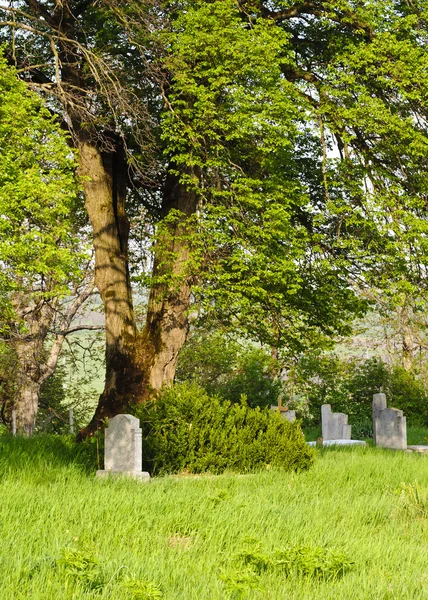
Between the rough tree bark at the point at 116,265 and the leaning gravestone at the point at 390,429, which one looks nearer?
the rough tree bark at the point at 116,265

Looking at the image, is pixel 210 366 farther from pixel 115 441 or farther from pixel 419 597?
pixel 419 597

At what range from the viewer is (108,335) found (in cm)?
1519

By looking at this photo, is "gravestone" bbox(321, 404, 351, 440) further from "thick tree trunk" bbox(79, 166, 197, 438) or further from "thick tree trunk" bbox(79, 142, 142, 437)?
"thick tree trunk" bbox(79, 142, 142, 437)

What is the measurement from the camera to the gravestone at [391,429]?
55.4 feet

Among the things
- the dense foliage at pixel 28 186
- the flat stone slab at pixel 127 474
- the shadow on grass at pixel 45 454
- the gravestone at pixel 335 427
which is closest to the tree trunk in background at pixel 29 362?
the gravestone at pixel 335 427

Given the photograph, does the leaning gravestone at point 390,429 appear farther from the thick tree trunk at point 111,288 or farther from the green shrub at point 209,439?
the thick tree trunk at point 111,288

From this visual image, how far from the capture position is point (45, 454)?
1186cm

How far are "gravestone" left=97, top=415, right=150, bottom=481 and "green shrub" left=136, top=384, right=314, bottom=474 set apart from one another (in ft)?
1.66

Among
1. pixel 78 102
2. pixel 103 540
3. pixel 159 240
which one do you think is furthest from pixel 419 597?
pixel 78 102

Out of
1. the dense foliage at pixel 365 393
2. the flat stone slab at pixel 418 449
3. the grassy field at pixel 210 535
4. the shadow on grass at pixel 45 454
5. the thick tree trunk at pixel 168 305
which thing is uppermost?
the thick tree trunk at pixel 168 305

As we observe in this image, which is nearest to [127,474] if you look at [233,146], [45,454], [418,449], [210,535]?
[45,454]

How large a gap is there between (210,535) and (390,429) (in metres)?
10.7

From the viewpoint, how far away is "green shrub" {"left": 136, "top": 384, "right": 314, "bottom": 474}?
37.9ft

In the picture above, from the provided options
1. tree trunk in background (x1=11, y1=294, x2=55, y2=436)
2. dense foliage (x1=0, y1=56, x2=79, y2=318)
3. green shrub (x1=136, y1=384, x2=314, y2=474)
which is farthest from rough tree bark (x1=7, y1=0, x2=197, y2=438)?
tree trunk in background (x1=11, y1=294, x2=55, y2=436)
